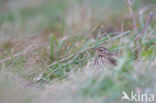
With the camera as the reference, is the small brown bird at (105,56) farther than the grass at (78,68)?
Yes

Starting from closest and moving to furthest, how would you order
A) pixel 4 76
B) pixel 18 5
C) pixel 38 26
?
pixel 4 76
pixel 38 26
pixel 18 5

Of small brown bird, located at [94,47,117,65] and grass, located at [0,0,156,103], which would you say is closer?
grass, located at [0,0,156,103]

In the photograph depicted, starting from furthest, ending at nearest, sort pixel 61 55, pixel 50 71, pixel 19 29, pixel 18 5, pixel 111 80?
pixel 18 5 → pixel 19 29 → pixel 61 55 → pixel 50 71 → pixel 111 80

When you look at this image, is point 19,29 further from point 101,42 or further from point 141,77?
point 141,77

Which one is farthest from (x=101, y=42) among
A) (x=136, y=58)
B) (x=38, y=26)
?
(x=38, y=26)

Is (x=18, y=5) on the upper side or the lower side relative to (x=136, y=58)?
upper

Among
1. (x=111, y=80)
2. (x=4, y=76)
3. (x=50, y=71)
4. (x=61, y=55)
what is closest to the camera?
(x=111, y=80)

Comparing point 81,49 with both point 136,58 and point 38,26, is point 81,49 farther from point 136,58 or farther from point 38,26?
point 38,26

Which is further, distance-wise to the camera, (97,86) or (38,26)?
(38,26)

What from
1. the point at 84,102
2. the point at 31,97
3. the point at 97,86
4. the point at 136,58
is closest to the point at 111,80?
the point at 97,86
